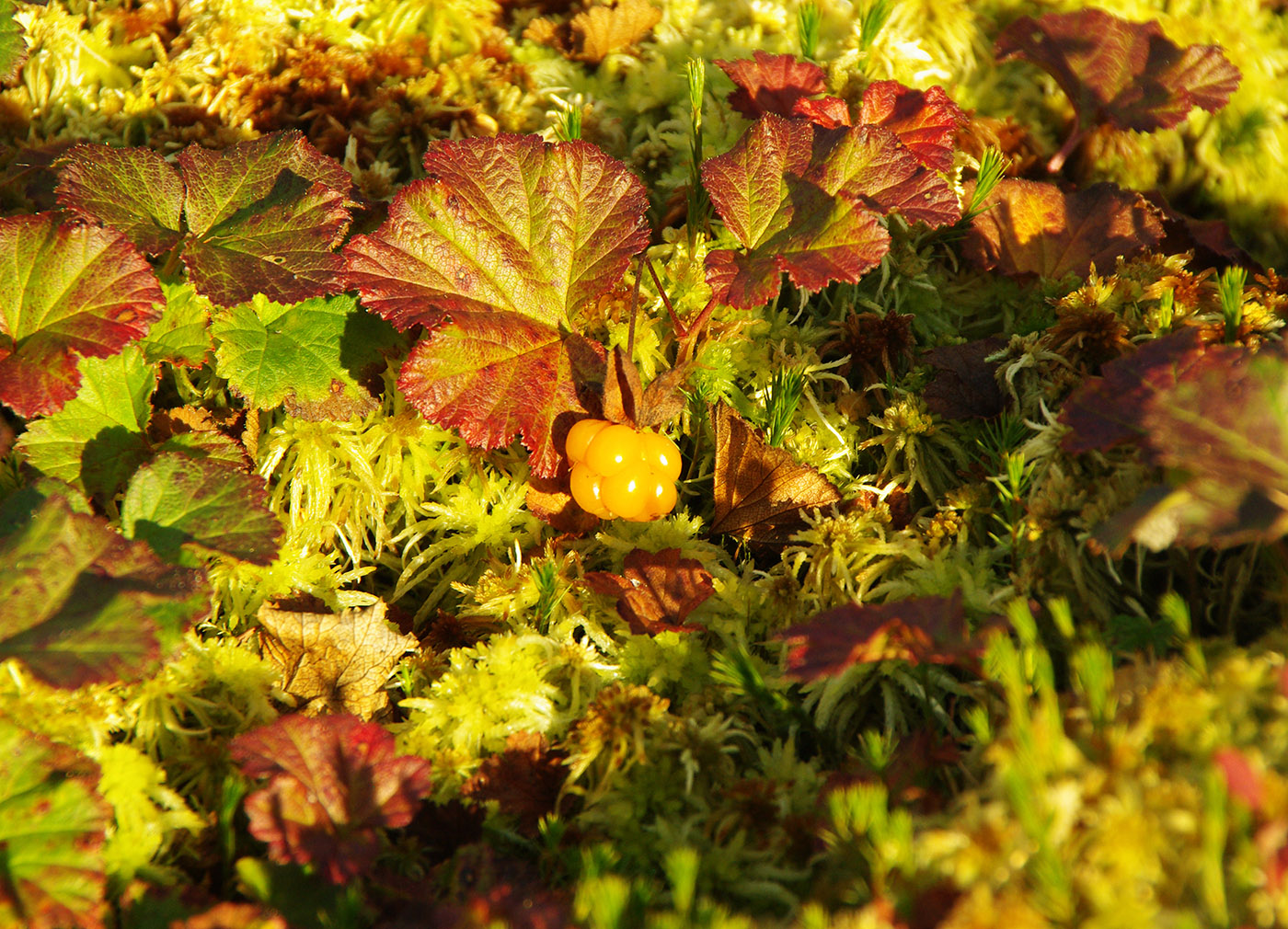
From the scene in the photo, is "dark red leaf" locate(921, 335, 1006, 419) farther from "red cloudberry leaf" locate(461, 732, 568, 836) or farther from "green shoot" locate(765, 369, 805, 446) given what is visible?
"red cloudberry leaf" locate(461, 732, 568, 836)

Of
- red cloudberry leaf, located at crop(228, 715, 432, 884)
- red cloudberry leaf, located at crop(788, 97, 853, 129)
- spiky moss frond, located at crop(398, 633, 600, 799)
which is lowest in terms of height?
spiky moss frond, located at crop(398, 633, 600, 799)

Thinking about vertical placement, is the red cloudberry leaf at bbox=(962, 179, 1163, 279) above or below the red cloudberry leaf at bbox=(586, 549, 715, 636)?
above

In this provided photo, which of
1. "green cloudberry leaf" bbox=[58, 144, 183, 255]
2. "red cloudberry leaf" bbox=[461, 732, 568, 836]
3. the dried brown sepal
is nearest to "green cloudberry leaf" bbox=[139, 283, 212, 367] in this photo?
"green cloudberry leaf" bbox=[58, 144, 183, 255]

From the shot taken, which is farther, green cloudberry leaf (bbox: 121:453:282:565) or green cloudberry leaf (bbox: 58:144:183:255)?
green cloudberry leaf (bbox: 58:144:183:255)

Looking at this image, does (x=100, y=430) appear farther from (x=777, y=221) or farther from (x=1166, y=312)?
(x=1166, y=312)

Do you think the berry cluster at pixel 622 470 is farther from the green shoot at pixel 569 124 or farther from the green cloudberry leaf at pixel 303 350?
the green shoot at pixel 569 124
